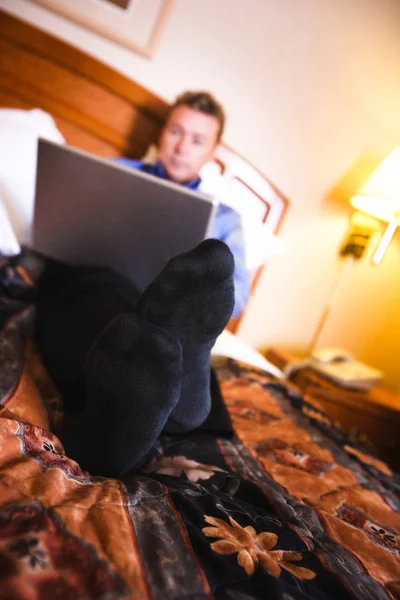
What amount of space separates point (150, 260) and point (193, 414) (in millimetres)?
363

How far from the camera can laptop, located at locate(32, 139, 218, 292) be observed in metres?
0.77

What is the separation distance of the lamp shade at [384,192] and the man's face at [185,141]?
2.04 ft

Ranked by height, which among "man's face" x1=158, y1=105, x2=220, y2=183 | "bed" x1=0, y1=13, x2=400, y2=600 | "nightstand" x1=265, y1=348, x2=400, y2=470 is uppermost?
"man's face" x1=158, y1=105, x2=220, y2=183

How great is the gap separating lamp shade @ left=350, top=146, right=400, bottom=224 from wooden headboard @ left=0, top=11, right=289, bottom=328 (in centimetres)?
80

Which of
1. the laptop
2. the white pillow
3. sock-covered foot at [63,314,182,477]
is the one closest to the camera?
sock-covered foot at [63,314,182,477]

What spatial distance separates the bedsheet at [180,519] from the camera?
0.31m

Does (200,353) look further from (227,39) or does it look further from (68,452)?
(227,39)

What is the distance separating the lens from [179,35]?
1.48 m

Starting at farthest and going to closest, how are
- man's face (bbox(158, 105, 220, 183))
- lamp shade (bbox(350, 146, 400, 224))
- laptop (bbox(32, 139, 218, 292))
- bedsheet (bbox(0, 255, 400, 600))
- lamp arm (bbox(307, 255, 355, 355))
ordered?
lamp arm (bbox(307, 255, 355, 355))
lamp shade (bbox(350, 146, 400, 224))
man's face (bbox(158, 105, 220, 183))
laptop (bbox(32, 139, 218, 292))
bedsheet (bbox(0, 255, 400, 600))

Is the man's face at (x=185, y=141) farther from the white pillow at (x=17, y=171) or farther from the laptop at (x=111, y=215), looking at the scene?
the laptop at (x=111, y=215)

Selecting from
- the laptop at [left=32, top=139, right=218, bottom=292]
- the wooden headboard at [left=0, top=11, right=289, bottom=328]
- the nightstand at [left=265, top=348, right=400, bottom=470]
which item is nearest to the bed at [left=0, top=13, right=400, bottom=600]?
the laptop at [left=32, top=139, right=218, bottom=292]

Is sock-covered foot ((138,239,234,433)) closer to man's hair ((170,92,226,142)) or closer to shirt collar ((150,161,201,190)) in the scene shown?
shirt collar ((150,161,201,190))

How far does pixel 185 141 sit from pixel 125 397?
1.03m

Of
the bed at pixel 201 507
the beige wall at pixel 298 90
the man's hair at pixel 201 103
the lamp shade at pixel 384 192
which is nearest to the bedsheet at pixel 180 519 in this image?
the bed at pixel 201 507
